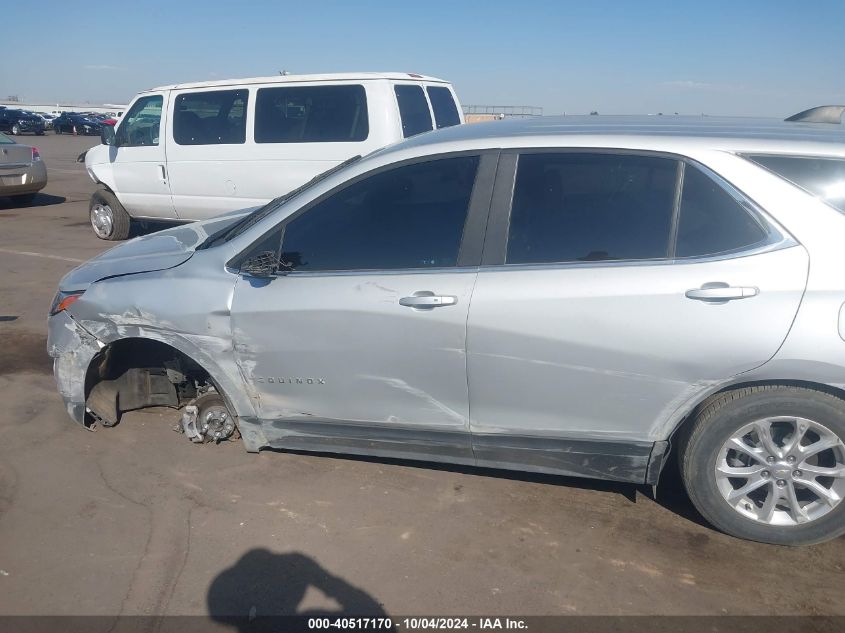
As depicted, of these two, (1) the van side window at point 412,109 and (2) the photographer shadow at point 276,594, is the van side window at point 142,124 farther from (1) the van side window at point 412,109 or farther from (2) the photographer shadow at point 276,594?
(2) the photographer shadow at point 276,594

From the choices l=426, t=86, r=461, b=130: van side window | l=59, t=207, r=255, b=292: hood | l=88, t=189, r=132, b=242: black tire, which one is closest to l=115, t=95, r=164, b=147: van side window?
l=88, t=189, r=132, b=242: black tire

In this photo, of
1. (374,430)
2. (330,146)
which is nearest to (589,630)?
(374,430)

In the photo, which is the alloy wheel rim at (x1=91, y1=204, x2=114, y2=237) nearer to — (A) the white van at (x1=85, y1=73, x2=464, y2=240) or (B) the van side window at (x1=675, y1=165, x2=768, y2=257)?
(A) the white van at (x1=85, y1=73, x2=464, y2=240)

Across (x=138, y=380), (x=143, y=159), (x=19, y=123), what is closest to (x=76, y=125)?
(x=19, y=123)

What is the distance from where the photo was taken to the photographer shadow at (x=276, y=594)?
283 cm

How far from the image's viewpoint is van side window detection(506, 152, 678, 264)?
3.15 meters

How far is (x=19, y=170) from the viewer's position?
42.6 feet

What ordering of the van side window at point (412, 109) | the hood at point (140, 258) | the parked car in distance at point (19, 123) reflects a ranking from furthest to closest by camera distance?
1. the parked car in distance at point (19, 123)
2. the van side window at point (412, 109)
3. the hood at point (140, 258)

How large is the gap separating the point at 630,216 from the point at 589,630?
1.74 m

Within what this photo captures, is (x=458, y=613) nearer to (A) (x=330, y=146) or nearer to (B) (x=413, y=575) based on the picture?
(B) (x=413, y=575)

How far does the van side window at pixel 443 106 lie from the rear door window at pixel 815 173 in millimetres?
5902

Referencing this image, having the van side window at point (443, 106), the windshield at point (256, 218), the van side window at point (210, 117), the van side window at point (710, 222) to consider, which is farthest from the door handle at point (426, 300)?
the van side window at point (210, 117)

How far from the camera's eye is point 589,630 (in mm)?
2746

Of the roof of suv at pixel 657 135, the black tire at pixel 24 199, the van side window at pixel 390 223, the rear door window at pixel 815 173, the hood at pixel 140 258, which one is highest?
the roof of suv at pixel 657 135
